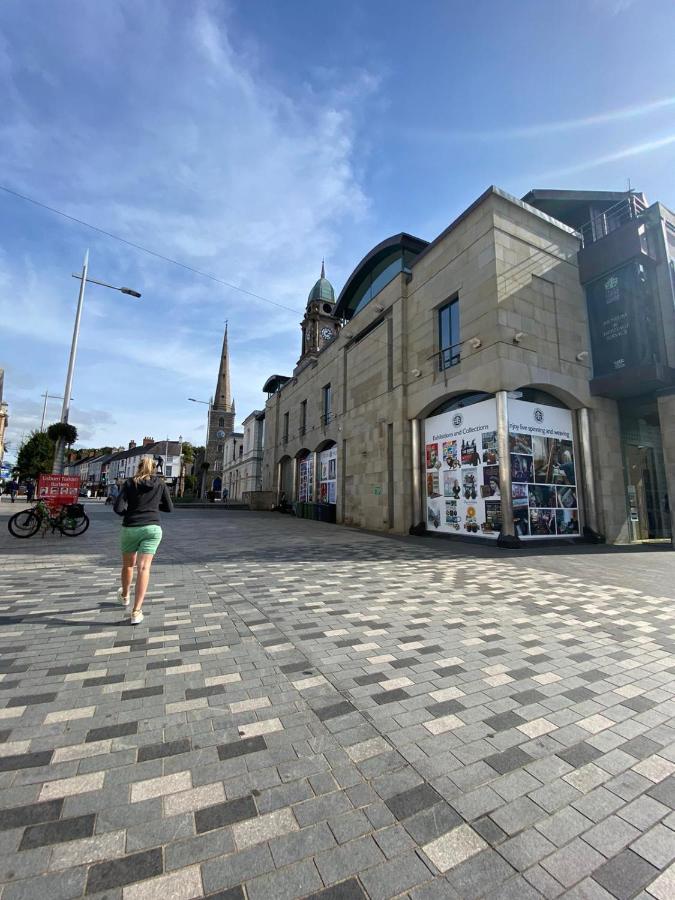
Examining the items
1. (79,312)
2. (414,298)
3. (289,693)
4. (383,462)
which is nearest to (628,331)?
(414,298)

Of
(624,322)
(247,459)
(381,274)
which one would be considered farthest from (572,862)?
(247,459)

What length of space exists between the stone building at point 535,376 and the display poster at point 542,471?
5cm

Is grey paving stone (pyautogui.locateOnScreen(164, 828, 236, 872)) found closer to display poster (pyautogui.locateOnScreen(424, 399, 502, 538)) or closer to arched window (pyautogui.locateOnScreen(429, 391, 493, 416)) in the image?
display poster (pyautogui.locateOnScreen(424, 399, 502, 538))

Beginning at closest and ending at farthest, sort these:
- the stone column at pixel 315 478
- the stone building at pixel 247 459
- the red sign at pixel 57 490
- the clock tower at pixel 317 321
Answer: the red sign at pixel 57 490, the stone column at pixel 315 478, the clock tower at pixel 317 321, the stone building at pixel 247 459

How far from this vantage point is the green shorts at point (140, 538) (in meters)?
4.57

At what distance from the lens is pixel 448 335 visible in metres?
14.9

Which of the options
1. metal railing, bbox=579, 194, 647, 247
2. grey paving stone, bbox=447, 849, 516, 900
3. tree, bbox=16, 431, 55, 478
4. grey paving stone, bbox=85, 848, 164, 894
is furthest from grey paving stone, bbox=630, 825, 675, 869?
tree, bbox=16, 431, 55, 478

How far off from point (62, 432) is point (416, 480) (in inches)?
511

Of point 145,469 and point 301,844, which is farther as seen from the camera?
point 145,469

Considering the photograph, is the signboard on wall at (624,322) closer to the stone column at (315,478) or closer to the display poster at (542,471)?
the display poster at (542,471)

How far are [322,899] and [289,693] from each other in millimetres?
1590

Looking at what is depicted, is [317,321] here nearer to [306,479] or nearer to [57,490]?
[306,479]

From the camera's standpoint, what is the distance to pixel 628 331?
1370cm

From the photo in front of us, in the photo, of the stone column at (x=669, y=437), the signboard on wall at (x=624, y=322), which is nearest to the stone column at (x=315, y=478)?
the signboard on wall at (x=624, y=322)
